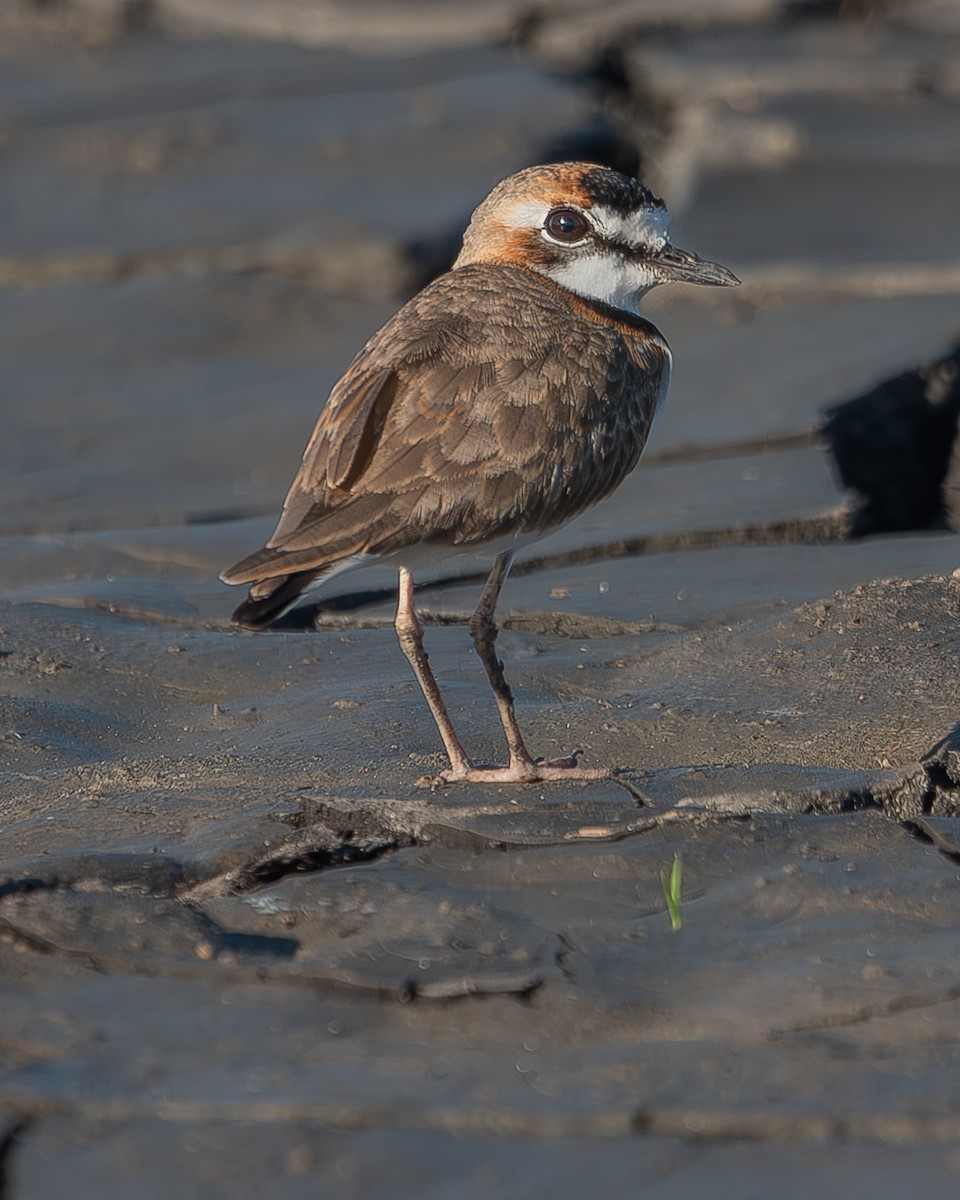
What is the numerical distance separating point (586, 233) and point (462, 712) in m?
1.28

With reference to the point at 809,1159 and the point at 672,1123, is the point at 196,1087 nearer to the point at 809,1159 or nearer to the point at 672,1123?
the point at 672,1123

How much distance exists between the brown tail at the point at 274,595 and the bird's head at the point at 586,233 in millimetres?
1223

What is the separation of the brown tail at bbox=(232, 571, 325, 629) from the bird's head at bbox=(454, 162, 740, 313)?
48.1 inches

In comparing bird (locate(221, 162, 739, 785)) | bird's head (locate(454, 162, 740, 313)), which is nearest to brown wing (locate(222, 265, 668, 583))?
bird (locate(221, 162, 739, 785))

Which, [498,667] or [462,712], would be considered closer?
[498,667]

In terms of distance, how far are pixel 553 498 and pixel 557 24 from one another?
8093 mm

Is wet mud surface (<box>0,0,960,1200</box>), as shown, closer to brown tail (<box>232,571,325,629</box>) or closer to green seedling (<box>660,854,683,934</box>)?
green seedling (<box>660,854,683,934</box>)

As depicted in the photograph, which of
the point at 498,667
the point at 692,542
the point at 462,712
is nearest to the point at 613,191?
the point at 498,667

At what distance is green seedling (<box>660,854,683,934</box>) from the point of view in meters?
3.27

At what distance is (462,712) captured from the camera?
475 cm

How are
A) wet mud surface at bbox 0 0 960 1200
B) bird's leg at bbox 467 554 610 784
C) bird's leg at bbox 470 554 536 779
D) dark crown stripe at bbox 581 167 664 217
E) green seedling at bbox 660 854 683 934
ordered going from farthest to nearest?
dark crown stripe at bbox 581 167 664 217, bird's leg at bbox 470 554 536 779, bird's leg at bbox 467 554 610 784, green seedling at bbox 660 854 683 934, wet mud surface at bbox 0 0 960 1200

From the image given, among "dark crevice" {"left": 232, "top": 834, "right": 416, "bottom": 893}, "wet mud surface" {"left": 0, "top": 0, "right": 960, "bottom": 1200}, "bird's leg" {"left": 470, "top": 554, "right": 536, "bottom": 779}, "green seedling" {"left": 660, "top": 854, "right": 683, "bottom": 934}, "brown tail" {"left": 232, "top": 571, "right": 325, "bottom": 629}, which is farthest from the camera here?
"bird's leg" {"left": 470, "top": 554, "right": 536, "bottom": 779}

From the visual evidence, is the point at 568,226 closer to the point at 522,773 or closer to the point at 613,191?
the point at 613,191

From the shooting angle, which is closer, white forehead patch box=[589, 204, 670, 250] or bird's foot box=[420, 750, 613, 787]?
bird's foot box=[420, 750, 613, 787]
